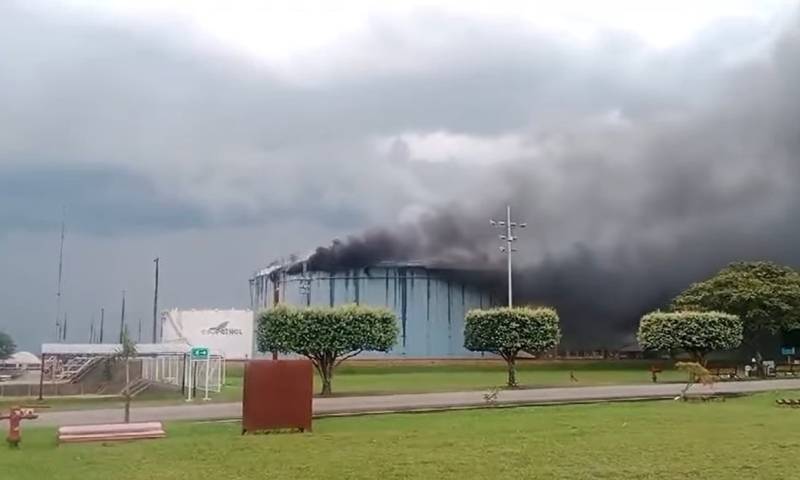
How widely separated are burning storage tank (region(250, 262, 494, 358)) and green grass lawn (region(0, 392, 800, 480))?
292 ft

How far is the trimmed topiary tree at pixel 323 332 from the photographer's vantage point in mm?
37688

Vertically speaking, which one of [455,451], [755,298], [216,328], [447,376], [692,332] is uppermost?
[755,298]

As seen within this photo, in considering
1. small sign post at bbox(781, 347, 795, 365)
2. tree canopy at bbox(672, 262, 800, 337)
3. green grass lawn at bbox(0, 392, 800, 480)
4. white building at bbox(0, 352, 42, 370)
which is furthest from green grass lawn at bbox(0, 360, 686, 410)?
small sign post at bbox(781, 347, 795, 365)

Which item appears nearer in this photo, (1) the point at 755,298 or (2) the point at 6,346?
(1) the point at 755,298

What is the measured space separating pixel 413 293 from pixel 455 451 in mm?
97396

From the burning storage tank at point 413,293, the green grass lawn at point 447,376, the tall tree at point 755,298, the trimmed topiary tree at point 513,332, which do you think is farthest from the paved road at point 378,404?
the burning storage tank at point 413,293

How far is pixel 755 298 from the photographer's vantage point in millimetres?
60625

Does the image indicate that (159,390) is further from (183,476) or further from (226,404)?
(183,476)

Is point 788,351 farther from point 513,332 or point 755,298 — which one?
point 513,332

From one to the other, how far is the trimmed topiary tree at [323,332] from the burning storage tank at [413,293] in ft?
231

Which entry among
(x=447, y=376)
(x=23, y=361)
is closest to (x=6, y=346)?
(x=23, y=361)

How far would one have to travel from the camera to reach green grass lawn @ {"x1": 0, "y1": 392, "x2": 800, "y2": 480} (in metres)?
12.6

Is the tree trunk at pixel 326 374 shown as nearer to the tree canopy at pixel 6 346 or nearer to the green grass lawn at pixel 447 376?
the green grass lawn at pixel 447 376

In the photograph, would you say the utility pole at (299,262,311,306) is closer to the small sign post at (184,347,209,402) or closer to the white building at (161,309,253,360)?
the white building at (161,309,253,360)
